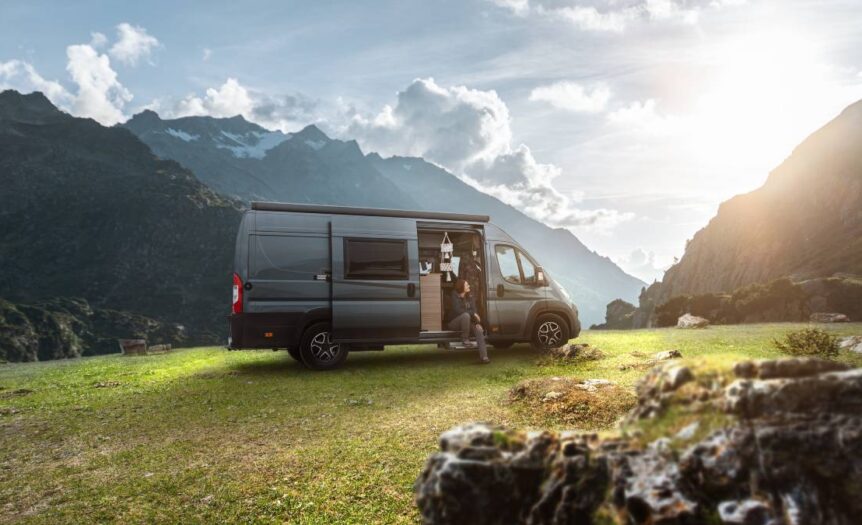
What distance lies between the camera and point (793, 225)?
332 feet

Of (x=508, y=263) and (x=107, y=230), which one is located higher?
(x=107, y=230)

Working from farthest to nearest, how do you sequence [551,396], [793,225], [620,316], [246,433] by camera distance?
[793,225]
[620,316]
[551,396]
[246,433]

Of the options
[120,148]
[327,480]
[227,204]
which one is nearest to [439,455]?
[327,480]

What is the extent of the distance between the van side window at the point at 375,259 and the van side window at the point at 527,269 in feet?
9.59

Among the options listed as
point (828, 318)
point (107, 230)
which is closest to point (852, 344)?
point (828, 318)

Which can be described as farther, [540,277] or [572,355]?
[540,277]

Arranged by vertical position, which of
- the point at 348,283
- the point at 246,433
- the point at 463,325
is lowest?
the point at 246,433

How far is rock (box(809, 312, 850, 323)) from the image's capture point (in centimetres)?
1830

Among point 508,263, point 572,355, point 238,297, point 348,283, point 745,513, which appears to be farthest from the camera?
point 508,263

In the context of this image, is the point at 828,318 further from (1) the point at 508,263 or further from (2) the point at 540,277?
(1) the point at 508,263

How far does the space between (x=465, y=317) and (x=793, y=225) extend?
113257 mm

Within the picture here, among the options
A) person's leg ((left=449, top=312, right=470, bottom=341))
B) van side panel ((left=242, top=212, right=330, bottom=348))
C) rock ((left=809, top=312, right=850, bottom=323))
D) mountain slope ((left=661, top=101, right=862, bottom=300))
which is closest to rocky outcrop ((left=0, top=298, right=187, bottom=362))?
van side panel ((left=242, top=212, right=330, bottom=348))

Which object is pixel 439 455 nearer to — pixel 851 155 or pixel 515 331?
pixel 515 331

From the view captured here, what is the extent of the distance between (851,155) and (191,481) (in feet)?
449
